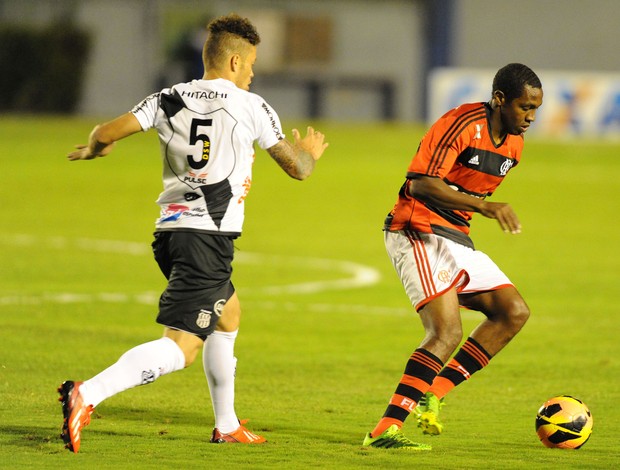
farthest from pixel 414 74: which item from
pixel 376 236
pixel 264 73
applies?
pixel 376 236

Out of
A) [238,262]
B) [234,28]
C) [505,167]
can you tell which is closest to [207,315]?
[234,28]

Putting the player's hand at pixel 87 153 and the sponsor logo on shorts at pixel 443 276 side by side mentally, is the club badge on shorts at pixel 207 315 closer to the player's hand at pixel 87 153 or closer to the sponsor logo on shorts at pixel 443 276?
the player's hand at pixel 87 153

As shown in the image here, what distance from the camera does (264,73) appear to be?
55375mm

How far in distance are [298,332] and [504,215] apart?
516cm

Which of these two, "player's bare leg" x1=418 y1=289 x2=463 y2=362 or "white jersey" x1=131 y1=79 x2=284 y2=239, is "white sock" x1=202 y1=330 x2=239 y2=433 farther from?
"player's bare leg" x1=418 y1=289 x2=463 y2=362

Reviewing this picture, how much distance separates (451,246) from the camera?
7535mm

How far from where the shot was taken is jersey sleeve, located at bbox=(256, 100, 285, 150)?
681cm

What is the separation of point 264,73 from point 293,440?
48.8 meters

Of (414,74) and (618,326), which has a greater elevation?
(618,326)

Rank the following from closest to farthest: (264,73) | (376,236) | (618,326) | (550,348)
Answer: (550,348) → (618,326) → (376,236) → (264,73)

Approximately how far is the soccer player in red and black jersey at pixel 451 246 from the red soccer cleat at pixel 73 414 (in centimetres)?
158

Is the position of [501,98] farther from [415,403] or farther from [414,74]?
[414,74]

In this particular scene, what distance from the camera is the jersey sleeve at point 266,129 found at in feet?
22.4

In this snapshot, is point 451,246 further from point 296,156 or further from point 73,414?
point 73,414
